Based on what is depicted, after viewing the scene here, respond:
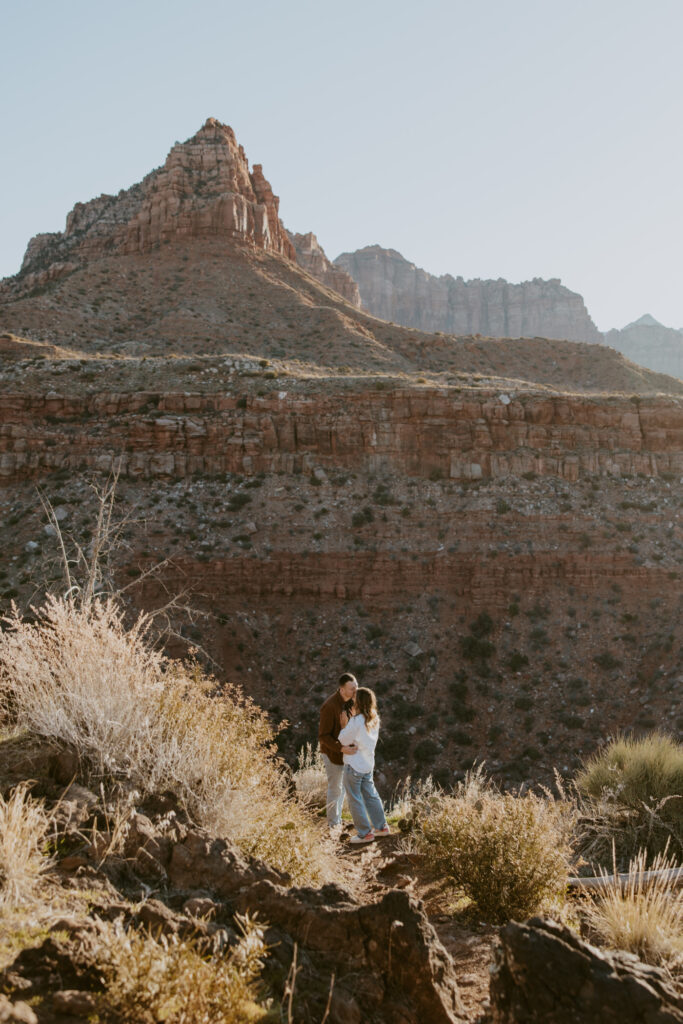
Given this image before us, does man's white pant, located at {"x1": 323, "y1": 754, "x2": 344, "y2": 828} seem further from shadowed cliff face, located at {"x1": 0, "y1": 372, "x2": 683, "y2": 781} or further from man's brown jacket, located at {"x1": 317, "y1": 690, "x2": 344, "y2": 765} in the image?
shadowed cliff face, located at {"x1": 0, "y1": 372, "x2": 683, "y2": 781}

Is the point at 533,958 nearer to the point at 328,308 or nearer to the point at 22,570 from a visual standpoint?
the point at 22,570

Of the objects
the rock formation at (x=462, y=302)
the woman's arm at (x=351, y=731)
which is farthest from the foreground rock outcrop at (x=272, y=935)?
the rock formation at (x=462, y=302)

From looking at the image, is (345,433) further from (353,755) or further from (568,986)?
(568,986)

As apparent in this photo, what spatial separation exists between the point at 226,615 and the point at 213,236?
47089 millimetres

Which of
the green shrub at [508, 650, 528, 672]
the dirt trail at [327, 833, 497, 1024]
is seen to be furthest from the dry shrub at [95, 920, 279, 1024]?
the green shrub at [508, 650, 528, 672]

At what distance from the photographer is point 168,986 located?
2.97 meters

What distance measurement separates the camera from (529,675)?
82.2 feet

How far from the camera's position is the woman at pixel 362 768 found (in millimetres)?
7777

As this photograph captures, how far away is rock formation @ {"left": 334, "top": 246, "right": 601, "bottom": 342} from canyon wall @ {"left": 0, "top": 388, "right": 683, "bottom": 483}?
111765mm

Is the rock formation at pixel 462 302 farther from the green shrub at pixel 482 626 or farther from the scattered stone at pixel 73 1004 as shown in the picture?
the scattered stone at pixel 73 1004

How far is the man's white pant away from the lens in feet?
27.0

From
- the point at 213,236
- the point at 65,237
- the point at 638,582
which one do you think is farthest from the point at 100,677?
the point at 65,237

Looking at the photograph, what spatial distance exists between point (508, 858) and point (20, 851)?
3.64 metres

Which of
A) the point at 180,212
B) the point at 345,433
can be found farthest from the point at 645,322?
the point at 345,433
